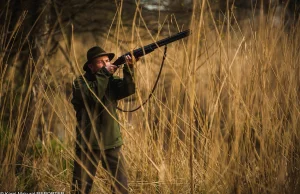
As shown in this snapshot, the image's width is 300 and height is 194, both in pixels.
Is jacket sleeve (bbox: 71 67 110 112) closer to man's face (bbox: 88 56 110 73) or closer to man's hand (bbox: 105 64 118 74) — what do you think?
man's hand (bbox: 105 64 118 74)

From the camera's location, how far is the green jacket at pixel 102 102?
1.71 m

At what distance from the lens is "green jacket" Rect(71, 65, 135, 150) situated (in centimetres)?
171

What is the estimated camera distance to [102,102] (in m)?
1.81

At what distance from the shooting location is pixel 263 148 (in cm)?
136

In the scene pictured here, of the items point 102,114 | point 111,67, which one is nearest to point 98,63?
point 111,67

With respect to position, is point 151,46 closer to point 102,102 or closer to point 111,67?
point 111,67

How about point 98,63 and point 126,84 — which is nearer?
point 126,84

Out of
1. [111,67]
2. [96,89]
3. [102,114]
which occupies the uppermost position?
[111,67]

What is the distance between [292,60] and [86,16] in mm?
2656

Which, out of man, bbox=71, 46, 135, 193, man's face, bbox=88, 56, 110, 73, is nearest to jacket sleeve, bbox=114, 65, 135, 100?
man, bbox=71, 46, 135, 193

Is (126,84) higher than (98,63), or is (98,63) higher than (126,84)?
(98,63)

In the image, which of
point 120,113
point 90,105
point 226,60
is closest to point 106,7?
point 120,113

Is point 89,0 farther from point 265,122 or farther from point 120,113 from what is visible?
point 265,122

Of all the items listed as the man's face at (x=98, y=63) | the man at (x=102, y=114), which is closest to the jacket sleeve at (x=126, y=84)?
the man at (x=102, y=114)
